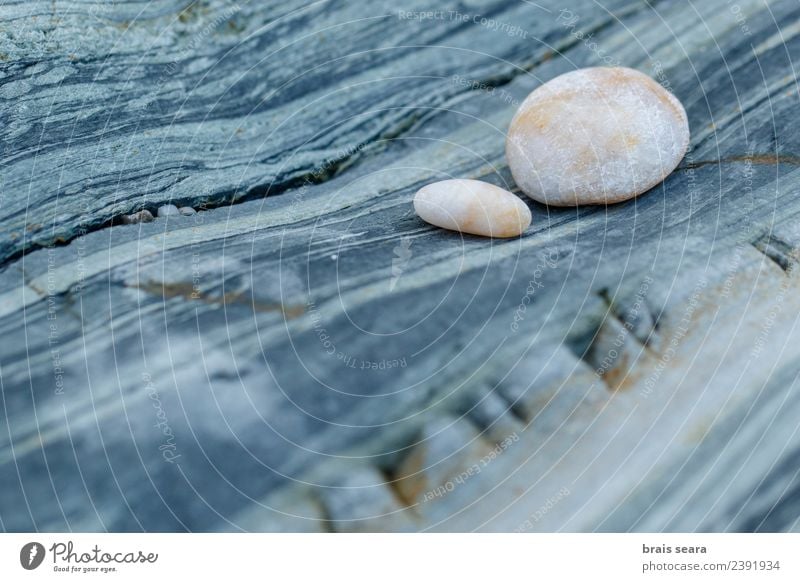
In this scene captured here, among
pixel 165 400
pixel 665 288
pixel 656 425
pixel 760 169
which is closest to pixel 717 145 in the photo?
pixel 760 169

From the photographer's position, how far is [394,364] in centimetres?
67

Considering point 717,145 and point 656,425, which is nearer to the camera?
point 656,425

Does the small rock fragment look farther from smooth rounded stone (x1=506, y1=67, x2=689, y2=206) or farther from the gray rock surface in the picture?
smooth rounded stone (x1=506, y1=67, x2=689, y2=206)

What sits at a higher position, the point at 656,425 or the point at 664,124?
the point at 664,124

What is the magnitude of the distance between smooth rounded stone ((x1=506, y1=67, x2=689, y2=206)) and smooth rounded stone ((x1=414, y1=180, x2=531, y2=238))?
69 mm

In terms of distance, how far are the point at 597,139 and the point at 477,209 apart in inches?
6.3

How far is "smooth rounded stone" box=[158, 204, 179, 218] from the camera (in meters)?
0.89

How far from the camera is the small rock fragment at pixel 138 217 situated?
2.85ft

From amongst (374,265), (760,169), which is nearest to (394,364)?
(374,265)

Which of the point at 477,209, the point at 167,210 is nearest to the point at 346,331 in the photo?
the point at 477,209

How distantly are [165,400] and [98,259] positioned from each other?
0.68 feet

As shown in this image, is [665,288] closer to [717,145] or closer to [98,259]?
[717,145]
